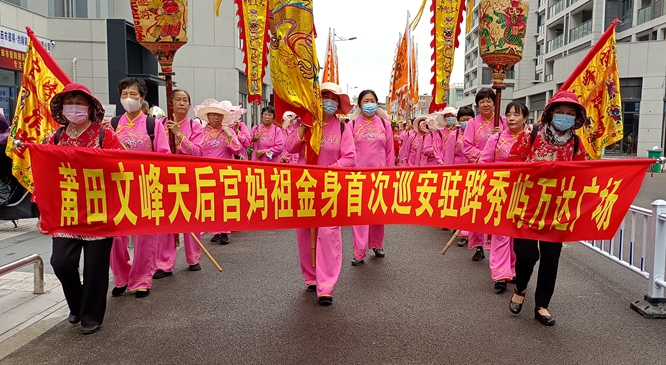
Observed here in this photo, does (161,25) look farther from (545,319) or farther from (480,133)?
(545,319)

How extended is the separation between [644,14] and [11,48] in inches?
1064

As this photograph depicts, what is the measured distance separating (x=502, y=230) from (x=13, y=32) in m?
15.8

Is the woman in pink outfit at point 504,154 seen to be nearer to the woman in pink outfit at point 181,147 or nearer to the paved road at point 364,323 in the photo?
the paved road at point 364,323

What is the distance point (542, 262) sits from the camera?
4.09 metres

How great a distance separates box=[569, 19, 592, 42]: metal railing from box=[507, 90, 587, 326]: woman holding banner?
2939cm

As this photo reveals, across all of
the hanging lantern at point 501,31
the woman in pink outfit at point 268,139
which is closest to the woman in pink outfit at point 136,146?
the hanging lantern at point 501,31

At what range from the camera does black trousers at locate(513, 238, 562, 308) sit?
159 inches

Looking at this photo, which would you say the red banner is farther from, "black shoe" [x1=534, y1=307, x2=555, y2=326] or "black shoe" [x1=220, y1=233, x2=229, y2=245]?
"black shoe" [x1=220, y1=233, x2=229, y2=245]

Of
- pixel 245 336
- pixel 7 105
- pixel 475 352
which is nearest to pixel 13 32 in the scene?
pixel 7 105

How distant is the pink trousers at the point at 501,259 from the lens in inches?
196

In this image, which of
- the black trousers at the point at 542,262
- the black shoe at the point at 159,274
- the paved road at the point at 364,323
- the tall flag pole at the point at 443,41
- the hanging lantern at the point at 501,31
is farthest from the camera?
the tall flag pole at the point at 443,41

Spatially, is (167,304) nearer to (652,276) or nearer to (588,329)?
(588,329)

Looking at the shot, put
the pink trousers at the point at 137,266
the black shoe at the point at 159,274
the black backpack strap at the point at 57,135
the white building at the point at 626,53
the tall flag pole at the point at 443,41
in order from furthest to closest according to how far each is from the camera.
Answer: the white building at the point at 626,53 < the tall flag pole at the point at 443,41 < the black shoe at the point at 159,274 < the pink trousers at the point at 137,266 < the black backpack strap at the point at 57,135

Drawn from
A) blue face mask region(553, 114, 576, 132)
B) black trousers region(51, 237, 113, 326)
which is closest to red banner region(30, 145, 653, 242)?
black trousers region(51, 237, 113, 326)
